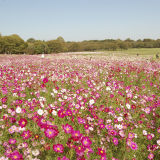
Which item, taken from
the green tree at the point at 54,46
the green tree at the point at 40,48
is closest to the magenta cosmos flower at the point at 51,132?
the green tree at the point at 40,48

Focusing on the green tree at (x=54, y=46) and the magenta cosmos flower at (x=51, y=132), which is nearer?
the magenta cosmos flower at (x=51, y=132)

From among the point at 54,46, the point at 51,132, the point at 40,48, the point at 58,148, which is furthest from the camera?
the point at 54,46

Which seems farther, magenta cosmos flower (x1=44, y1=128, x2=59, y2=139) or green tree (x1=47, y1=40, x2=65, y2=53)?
green tree (x1=47, y1=40, x2=65, y2=53)

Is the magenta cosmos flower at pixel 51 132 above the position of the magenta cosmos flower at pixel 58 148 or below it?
above

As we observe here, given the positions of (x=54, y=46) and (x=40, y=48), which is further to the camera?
A: (x=54, y=46)

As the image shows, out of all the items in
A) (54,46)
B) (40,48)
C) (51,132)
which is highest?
(54,46)

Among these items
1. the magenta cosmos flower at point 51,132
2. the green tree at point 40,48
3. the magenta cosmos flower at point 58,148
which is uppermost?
the green tree at point 40,48

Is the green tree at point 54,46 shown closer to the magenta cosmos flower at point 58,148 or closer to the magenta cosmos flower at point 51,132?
the magenta cosmos flower at point 51,132

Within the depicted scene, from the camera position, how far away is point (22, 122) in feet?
6.91

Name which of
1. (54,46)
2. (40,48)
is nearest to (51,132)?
(40,48)

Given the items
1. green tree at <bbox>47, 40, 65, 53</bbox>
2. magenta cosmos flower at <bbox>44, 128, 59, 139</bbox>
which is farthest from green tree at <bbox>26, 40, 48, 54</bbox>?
magenta cosmos flower at <bbox>44, 128, 59, 139</bbox>

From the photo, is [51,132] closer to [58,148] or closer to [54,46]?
[58,148]

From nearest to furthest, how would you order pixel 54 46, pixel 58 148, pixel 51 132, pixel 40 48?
1. pixel 58 148
2. pixel 51 132
3. pixel 40 48
4. pixel 54 46

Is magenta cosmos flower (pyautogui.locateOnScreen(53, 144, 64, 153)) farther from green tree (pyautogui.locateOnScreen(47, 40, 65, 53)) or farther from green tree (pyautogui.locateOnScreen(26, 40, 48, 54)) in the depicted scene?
green tree (pyautogui.locateOnScreen(47, 40, 65, 53))
